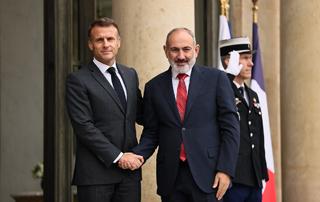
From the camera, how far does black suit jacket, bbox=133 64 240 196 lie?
10.7 ft

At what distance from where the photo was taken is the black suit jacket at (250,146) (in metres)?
4.13

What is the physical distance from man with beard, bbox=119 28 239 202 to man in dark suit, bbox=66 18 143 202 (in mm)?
111

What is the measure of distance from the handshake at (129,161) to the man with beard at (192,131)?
0.02m

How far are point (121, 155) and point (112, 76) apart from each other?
524 millimetres

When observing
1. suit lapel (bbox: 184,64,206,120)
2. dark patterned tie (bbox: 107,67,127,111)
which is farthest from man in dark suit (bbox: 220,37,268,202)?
dark patterned tie (bbox: 107,67,127,111)

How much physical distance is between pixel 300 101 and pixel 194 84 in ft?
9.39

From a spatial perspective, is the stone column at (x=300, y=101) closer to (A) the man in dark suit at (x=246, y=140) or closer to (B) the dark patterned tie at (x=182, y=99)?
(A) the man in dark suit at (x=246, y=140)

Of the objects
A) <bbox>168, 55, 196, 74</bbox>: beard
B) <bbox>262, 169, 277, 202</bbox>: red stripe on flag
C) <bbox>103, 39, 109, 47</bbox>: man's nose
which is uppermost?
<bbox>103, 39, 109, 47</bbox>: man's nose

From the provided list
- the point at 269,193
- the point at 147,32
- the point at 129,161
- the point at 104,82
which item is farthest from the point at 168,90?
the point at 269,193

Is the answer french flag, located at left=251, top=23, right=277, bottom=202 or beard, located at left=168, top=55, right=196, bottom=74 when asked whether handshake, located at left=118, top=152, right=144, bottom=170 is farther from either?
french flag, located at left=251, top=23, right=277, bottom=202

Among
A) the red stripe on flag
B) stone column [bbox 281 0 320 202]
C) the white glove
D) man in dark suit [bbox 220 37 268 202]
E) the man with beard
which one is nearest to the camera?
the man with beard

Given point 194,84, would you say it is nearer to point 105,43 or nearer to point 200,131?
point 200,131

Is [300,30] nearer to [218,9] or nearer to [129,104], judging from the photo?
[218,9]

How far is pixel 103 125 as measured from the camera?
11.0ft
